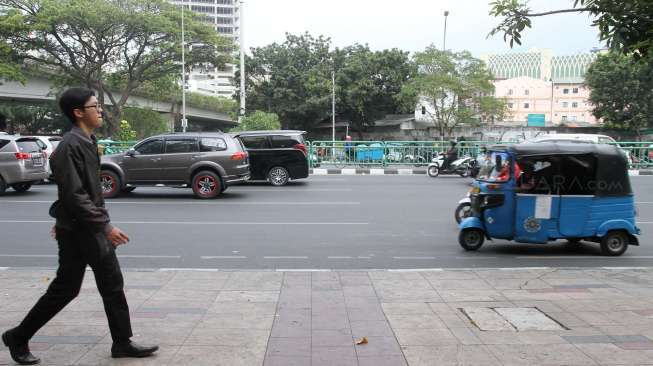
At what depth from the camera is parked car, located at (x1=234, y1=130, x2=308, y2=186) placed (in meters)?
17.4

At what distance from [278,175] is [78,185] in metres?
14.0

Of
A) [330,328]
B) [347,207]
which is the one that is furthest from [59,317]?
[347,207]

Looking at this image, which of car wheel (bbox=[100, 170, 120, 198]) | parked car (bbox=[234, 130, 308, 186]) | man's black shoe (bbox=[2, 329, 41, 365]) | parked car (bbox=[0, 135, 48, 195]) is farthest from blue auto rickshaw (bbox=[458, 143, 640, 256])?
parked car (bbox=[0, 135, 48, 195])

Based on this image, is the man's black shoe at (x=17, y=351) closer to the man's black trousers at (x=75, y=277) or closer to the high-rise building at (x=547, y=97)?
the man's black trousers at (x=75, y=277)

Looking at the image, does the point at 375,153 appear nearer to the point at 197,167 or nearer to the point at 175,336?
the point at 197,167

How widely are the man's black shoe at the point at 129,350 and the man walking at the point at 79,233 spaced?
0.22ft

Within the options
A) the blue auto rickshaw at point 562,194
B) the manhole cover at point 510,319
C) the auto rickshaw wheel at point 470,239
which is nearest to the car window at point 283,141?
the auto rickshaw wheel at point 470,239

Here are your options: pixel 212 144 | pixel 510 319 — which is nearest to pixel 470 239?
pixel 510 319

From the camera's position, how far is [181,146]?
14.6 metres

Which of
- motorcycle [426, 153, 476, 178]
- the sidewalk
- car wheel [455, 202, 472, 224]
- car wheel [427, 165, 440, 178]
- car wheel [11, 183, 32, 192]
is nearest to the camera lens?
the sidewalk

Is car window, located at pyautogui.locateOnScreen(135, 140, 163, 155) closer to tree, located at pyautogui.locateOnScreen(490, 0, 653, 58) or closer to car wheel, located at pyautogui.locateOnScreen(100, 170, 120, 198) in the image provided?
car wheel, located at pyautogui.locateOnScreen(100, 170, 120, 198)

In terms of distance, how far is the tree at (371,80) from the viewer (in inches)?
1868

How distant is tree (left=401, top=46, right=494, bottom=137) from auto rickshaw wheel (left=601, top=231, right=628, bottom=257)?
34057mm

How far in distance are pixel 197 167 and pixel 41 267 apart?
7.31m
